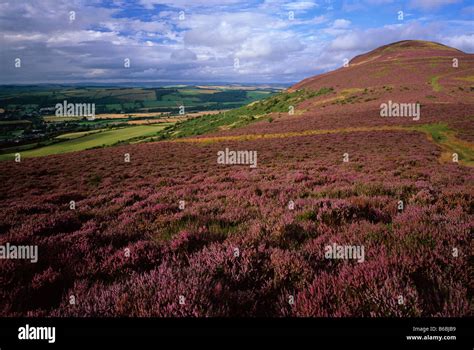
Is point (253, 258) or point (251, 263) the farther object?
point (253, 258)

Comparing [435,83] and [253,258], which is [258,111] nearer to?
[435,83]

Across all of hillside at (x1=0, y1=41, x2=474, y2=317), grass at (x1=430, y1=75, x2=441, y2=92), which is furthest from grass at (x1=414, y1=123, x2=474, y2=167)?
grass at (x1=430, y1=75, x2=441, y2=92)

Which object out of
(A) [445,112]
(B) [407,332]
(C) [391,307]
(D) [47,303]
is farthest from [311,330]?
(A) [445,112]

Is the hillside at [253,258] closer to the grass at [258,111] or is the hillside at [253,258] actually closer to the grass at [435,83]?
the grass at [435,83]

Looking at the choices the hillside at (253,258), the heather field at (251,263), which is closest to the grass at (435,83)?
the hillside at (253,258)

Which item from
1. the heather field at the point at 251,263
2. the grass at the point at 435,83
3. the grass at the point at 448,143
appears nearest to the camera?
the heather field at the point at 251,263

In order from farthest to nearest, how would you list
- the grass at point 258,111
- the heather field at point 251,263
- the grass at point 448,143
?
the grass at point 258,111, the grass at point 448,143, the heather field at point 251,263

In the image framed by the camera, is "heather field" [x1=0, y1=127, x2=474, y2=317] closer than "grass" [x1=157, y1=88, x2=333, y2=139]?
Yes

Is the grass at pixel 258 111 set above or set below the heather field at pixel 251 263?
above

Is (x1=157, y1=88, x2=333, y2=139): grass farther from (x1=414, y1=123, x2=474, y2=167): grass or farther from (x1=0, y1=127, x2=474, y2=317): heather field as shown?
(x1=0, y1=127, x2=474, y2=317): heather field

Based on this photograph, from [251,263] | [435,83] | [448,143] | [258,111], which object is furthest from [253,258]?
[435,83]

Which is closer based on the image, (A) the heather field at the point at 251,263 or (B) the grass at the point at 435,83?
(A) the heather field at the point at 251,263

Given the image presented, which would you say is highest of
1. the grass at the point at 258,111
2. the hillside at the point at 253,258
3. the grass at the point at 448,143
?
the grass at the point at 258,111

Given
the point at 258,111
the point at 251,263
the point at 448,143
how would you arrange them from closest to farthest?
1. the point at 251,263
2. the point at 448,143
3. the point at 258,111
